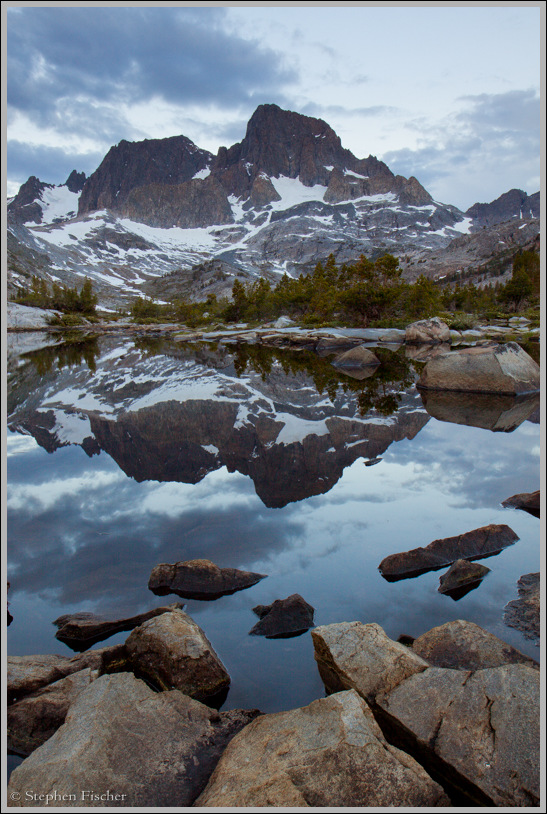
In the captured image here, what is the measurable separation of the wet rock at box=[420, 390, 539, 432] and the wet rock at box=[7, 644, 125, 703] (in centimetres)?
963

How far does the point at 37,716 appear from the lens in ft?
10.6

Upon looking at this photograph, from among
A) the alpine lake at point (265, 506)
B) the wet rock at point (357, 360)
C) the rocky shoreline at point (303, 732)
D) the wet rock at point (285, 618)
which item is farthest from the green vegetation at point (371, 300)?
the rocky shoreline at point (303, 732)

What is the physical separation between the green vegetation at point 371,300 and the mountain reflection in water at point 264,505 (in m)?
33.6

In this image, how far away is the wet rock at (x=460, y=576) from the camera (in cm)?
486

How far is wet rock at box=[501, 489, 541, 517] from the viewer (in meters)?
6.70

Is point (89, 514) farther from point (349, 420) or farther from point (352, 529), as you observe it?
point (349, 420)

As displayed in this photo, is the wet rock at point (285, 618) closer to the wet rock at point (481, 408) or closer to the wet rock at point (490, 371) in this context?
the wet rock at point (481, 408)

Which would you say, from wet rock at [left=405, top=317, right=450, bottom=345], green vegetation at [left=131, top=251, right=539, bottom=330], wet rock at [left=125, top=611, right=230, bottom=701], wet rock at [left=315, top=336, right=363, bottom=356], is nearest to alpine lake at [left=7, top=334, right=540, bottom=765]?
wet rock at [left=125, top=611, right=230, bottom=701]

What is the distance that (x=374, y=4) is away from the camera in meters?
3.15

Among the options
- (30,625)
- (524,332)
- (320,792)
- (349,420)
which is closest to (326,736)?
(320,792)

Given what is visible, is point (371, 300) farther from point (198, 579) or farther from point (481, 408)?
point (198, 579)

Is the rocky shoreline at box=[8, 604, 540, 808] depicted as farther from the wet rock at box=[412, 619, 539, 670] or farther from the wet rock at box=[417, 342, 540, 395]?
the wet rock at box=[417, 342, 540, 395]

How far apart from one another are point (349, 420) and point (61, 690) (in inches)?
348

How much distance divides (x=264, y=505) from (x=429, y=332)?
27.2 metres
